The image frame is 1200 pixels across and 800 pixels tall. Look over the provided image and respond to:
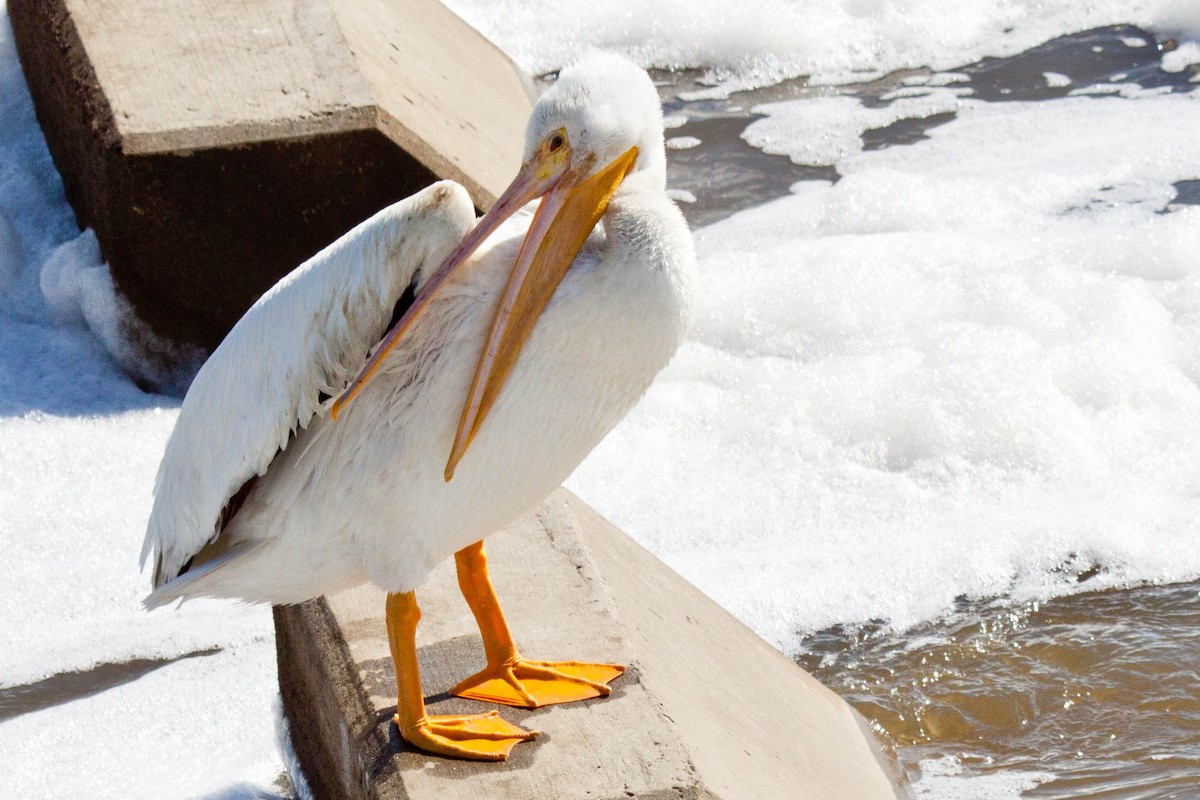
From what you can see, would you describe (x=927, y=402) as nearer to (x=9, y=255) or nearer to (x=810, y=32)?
(x=9, y=255)

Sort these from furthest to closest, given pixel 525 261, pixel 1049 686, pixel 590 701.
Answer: pixel 1049 686
pixel 590 701
pixel 525 261

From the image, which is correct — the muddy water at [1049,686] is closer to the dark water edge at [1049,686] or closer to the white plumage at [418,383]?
the dark water edge at [1049,686]

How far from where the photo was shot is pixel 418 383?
238 centimetres

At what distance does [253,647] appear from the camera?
3.78 metres

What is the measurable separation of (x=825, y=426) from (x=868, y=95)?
322 cm

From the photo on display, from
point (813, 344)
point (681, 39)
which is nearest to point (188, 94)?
point (813, 344)

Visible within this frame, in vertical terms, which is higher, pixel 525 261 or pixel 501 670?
pixel 525 261

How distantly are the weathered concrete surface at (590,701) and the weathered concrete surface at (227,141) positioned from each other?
1.66m

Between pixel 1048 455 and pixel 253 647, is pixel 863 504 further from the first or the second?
pixel 253 647

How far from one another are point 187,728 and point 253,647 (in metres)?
0.37

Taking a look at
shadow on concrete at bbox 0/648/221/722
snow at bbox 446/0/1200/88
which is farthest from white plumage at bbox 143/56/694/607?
snow at bbox 446/0/1200/88

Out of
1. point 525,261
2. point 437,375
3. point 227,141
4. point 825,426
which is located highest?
point 525,261

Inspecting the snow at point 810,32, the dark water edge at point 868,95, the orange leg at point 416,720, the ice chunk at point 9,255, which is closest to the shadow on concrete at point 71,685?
the orange leg at point 416,720

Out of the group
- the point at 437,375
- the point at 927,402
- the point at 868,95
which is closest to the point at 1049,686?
the point at 927,402
